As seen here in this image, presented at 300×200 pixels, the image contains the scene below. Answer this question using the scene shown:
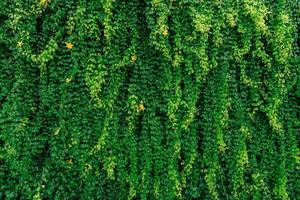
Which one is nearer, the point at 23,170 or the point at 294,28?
the point at 23,170

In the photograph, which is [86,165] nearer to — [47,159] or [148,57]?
[47,159]

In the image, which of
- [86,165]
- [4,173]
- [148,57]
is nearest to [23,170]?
[4,173]

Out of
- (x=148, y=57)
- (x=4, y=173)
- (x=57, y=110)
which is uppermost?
(x=148, y=57)

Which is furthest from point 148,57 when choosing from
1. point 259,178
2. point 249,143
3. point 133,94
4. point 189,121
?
point 259,178

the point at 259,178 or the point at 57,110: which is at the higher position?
the point at 57,110

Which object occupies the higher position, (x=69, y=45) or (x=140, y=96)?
(x=69, y=45)

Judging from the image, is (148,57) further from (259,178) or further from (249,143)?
(259,178)
